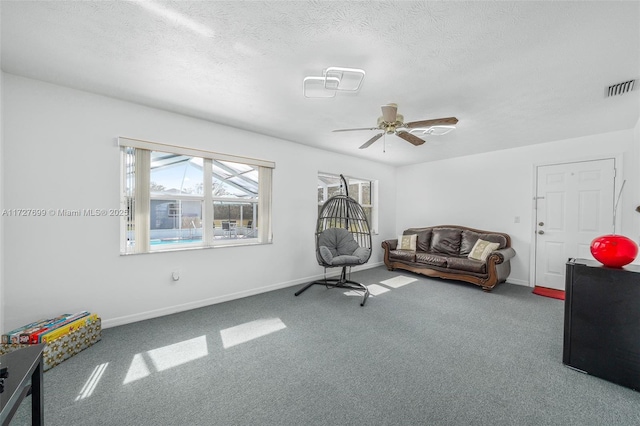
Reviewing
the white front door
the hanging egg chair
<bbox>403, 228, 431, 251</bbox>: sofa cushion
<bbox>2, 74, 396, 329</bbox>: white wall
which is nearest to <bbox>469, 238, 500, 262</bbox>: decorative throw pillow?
the white front door

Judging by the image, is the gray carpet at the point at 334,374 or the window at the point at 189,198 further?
the window at the point at 189,198

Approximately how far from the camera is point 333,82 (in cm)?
220

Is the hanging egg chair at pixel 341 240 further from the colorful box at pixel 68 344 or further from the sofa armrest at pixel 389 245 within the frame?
the colorful box at pixel 68 344

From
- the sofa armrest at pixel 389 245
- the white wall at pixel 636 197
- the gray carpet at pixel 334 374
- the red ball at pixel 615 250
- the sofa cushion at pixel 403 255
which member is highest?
the white wall at pixel 636 197

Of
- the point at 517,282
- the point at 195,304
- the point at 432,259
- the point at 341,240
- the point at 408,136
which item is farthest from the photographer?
the point at 432,259

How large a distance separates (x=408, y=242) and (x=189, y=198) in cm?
414

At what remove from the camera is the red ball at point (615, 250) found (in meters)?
1.76

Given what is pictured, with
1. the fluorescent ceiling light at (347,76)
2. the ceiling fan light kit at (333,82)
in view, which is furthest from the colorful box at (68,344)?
the fluorescent ceiling light at (347,76)

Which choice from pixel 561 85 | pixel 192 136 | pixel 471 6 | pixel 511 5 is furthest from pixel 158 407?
pixel 561 85

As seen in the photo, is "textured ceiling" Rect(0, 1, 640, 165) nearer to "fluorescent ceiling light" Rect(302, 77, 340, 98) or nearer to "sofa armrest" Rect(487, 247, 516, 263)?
"fluorescent ceiling light" Rect(302, 77, 340, 98)

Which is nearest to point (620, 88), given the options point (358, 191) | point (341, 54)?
point (341, 54)

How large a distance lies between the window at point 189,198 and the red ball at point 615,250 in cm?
349

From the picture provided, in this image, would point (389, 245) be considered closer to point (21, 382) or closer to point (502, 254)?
point (502, 254)

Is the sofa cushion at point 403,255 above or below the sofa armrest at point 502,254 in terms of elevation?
below
